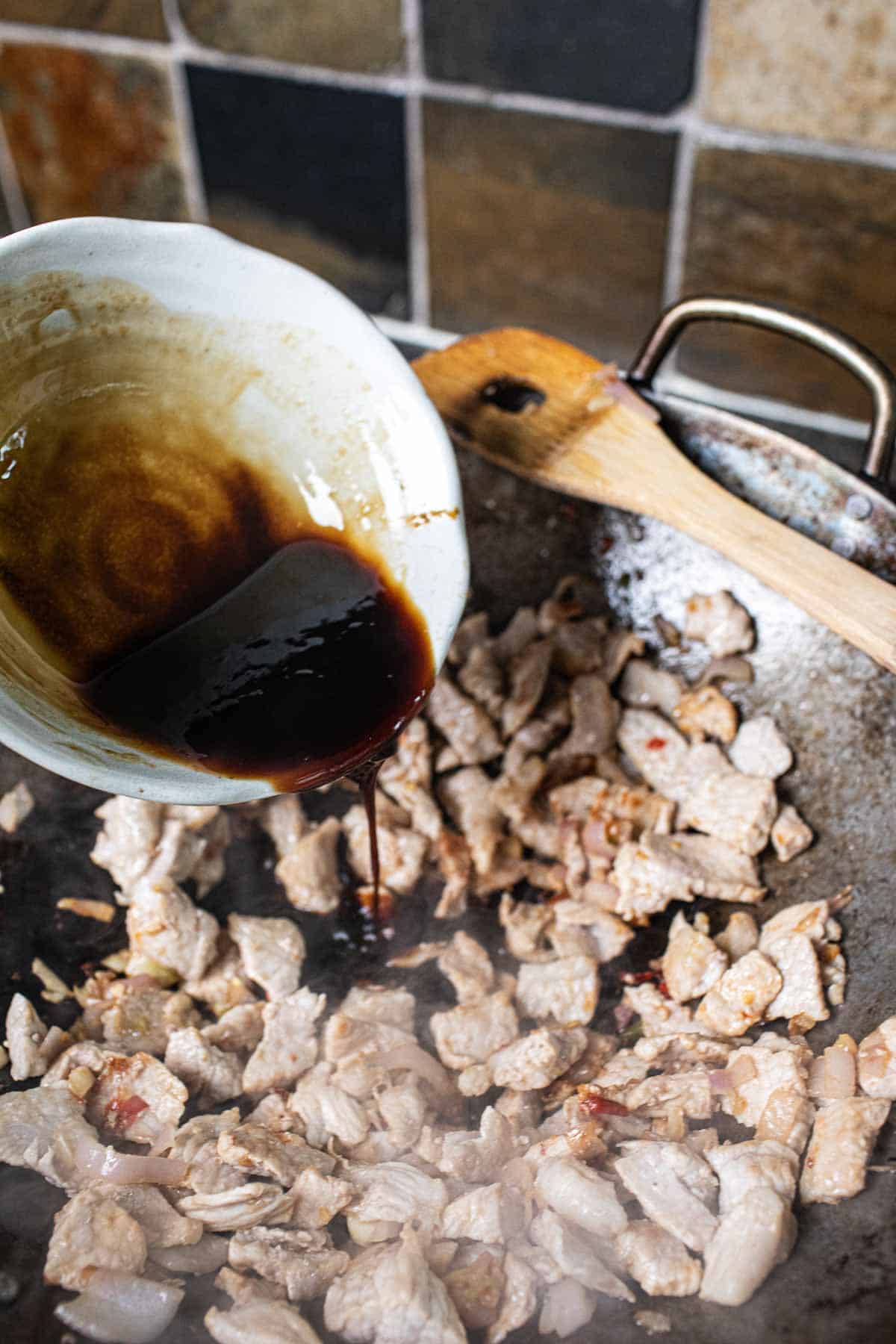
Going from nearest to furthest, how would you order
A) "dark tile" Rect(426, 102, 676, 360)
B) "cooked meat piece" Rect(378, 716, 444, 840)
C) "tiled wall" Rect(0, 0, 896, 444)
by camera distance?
"cooked meat piece" Rect(378, 716, 444, 840), "tiled wall" Rect(0, 0, 896, 444), "dark tile" Rect(426, 102, 676, 360)

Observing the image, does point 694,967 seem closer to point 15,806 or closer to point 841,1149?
point 841,1149

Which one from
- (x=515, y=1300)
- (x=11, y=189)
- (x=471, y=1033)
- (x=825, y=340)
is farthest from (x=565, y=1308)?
(x=11, y=189)

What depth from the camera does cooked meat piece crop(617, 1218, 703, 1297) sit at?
108 cm

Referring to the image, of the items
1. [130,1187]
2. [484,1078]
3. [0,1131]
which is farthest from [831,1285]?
[0,1131]

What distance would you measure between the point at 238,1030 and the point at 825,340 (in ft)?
3.69

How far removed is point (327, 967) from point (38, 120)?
2248mm

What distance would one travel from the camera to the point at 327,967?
1.52 metres

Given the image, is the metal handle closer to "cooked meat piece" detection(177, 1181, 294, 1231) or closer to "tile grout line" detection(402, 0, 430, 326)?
"tile grout line" detection(402, 0, 430, 326)

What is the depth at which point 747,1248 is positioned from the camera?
1.07m

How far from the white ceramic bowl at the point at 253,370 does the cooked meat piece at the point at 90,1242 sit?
0.40 m

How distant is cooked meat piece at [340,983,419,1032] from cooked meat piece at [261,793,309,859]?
255mm

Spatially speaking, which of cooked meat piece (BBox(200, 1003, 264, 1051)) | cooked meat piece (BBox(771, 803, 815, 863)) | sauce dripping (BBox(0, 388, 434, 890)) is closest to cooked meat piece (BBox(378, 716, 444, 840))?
sauce dripping (BBox(0, 388, 434, 890))

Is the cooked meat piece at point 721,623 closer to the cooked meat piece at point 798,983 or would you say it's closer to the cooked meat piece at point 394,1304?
the cooked meat piece at point 798,983

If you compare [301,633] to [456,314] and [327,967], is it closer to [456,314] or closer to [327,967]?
[327,967]
